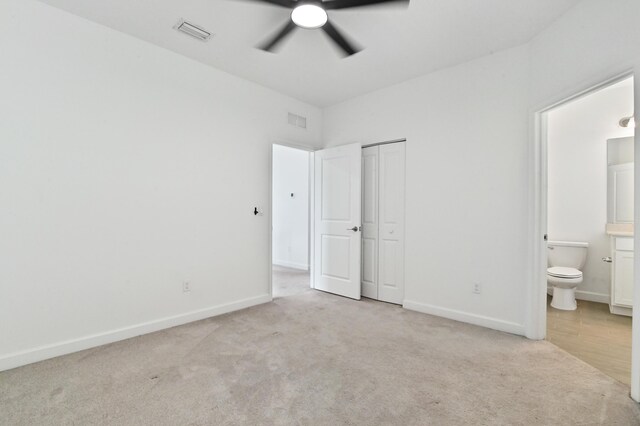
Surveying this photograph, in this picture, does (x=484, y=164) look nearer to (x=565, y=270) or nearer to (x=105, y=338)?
(x=565, y=270)

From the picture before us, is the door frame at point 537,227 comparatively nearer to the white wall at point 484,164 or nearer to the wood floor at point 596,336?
the white wall at point 484,164

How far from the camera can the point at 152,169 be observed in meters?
2.94

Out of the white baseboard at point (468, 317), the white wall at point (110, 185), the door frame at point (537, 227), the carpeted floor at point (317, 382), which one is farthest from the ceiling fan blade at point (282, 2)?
the white baseboard at point (468, 317)

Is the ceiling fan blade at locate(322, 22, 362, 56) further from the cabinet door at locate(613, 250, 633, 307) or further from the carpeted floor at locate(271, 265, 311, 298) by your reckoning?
the cabinet door at locate(613, 250, 633, 307)

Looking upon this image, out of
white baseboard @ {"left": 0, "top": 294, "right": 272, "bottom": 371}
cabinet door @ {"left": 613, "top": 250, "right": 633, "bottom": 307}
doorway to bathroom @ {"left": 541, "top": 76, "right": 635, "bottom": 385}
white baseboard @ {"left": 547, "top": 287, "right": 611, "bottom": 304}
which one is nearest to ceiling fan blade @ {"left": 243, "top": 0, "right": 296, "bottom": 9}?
white baseboard @ {"left": 0, "top": 294, "right": 272, "bottom": 371}

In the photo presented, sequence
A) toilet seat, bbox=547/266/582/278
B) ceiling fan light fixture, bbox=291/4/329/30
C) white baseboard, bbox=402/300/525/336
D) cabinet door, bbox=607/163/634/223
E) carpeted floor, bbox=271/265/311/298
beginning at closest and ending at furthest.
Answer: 1. ceiling fan light fixture, bbox=291/4/329/30
2. white baseboard, bbox=402/300/525/336
3. toilet seat, bbox=547/266/582/278
4. cabinet door, bbox=607/163/634/223
5. carpeted floor, bbox=271/265/311/298

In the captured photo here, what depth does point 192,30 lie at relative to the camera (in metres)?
2.67

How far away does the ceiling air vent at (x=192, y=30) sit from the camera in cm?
259

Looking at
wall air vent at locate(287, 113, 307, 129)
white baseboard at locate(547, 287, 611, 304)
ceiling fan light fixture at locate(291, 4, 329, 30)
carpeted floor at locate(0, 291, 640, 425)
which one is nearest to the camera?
carpeted floor at locate(0, 291, 640, 425)

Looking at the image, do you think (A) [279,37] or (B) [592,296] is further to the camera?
(B) [592,296]

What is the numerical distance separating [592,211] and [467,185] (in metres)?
2.14

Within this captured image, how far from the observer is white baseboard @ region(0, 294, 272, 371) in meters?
2.24

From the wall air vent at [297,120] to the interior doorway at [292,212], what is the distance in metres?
1.57

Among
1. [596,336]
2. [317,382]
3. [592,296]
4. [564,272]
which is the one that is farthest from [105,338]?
[592,296]
